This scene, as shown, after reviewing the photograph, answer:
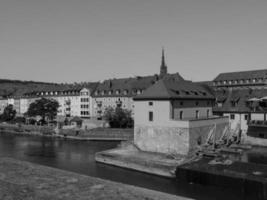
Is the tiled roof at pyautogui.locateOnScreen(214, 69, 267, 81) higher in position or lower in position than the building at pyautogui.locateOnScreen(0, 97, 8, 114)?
higher

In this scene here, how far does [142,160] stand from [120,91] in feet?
121

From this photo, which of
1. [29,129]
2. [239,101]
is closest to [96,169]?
[239,101]

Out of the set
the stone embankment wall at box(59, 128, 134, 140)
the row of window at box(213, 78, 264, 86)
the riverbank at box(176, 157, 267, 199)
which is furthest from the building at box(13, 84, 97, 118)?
the riverbank at box(176, 157, 267, 199)

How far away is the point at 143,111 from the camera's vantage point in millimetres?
29719

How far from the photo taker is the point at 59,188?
1338 centimetres

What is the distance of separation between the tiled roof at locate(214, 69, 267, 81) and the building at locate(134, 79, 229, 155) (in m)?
42.6

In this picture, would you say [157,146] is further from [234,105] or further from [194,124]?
[234,105]

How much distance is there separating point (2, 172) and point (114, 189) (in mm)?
8506

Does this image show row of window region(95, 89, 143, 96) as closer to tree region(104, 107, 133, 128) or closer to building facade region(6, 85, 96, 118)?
building facade region(6, 85, 96, 118)

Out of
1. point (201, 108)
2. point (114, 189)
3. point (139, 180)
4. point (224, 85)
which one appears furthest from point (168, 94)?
point (224, 85)

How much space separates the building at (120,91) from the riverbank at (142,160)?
1119 inches

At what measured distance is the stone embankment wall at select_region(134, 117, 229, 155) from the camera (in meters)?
26.4

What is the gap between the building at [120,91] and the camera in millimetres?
58469

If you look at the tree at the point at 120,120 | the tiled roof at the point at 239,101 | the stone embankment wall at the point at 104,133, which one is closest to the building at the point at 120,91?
the tree at the point at 120,120
